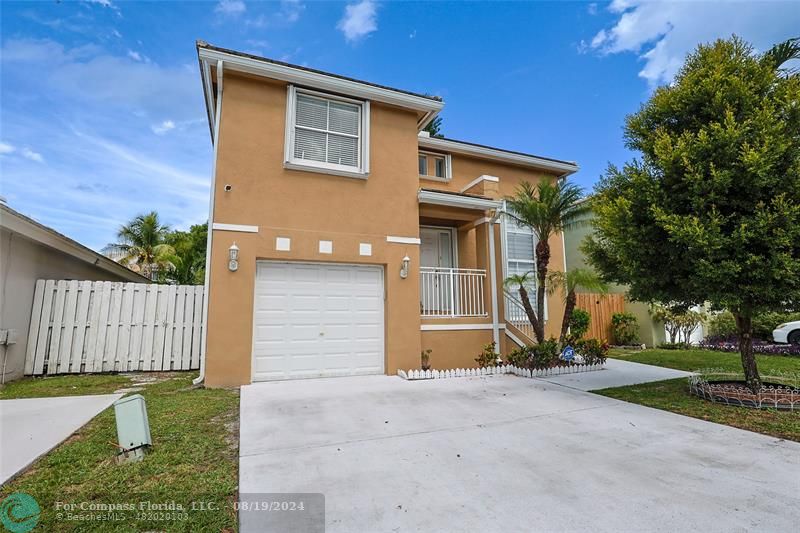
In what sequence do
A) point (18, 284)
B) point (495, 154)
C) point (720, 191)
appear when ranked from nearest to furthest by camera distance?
point (720, 191) < point (18, 284) < point (495, 154)

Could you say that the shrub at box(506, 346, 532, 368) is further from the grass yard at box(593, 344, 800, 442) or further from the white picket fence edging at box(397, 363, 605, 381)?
the grass yard at box(593, 344, 800, 442)

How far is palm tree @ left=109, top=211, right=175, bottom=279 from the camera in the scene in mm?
22516

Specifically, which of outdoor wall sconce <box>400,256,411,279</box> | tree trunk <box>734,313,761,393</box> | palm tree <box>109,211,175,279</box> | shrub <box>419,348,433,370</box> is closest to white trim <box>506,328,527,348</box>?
shrub <box>419,348,433,370</box>

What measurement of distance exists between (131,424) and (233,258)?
4.23m

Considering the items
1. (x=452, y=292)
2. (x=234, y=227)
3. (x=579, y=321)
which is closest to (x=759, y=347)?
(x=579, y=321)

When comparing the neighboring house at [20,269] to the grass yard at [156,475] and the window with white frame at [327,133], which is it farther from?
the window with white frame at [327,133]

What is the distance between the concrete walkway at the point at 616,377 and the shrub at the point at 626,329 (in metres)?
5.36

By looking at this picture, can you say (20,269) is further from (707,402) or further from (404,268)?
(707,402)

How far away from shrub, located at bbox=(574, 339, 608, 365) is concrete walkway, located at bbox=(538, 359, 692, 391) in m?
0.29

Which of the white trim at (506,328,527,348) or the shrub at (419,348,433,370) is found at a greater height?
the white trim at (506,328,527,348)

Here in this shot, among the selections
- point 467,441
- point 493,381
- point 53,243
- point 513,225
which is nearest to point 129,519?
point 467,441

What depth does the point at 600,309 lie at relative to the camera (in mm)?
15484

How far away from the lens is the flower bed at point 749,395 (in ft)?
19.0

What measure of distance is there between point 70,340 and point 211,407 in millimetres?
5223
